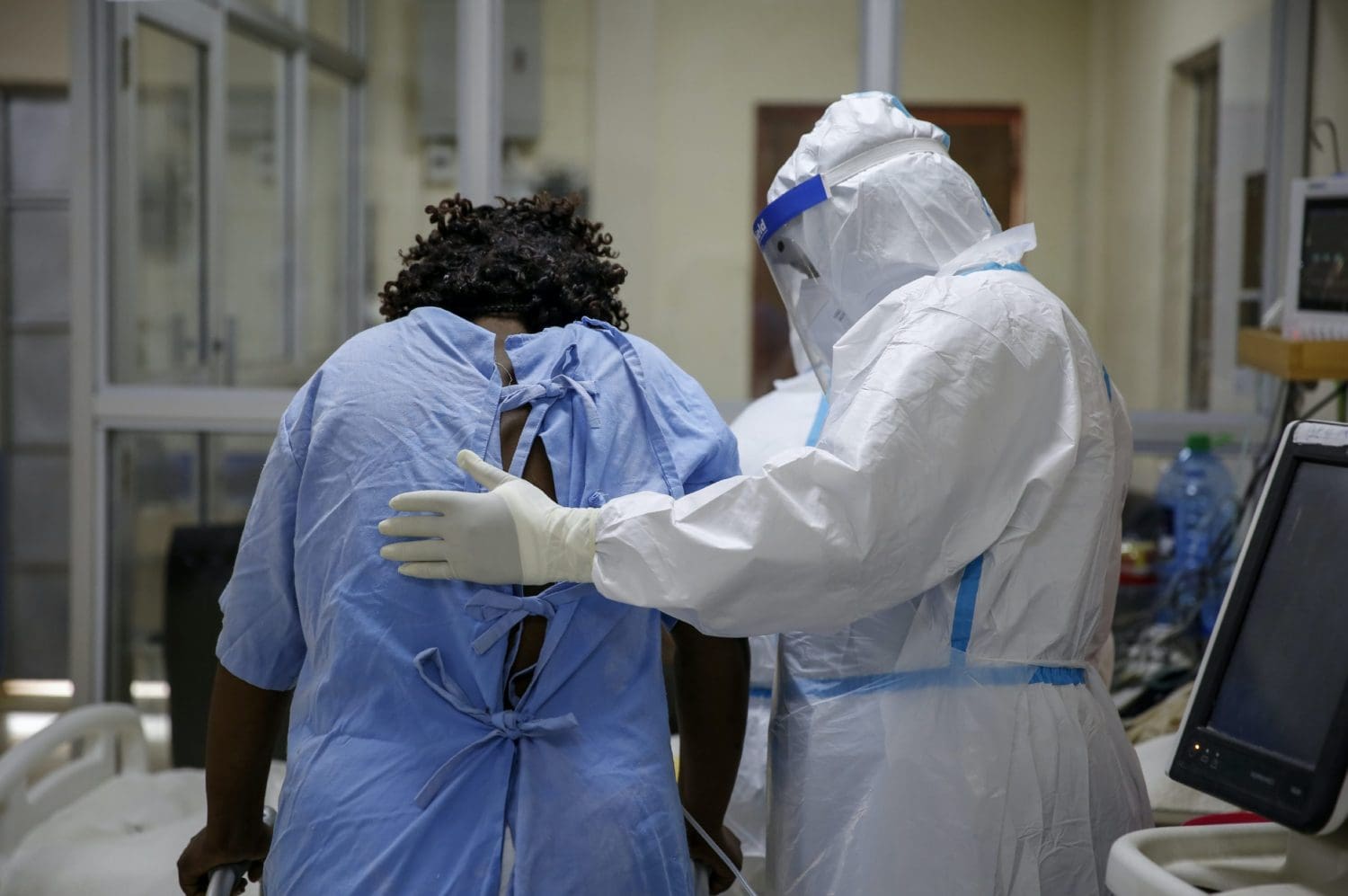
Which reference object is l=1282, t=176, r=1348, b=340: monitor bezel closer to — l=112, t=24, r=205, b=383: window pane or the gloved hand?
A: the gloved hand

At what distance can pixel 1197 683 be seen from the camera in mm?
981

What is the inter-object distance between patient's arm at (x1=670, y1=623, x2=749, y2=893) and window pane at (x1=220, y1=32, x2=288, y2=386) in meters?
1.89

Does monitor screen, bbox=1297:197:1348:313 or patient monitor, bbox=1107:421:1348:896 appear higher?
monitor screen, bbox=1297:197:1348:313

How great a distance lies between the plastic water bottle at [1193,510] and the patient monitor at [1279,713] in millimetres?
1754

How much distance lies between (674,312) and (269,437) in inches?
37.6

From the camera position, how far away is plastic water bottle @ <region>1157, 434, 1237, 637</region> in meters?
2.66

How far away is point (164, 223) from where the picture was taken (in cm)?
282

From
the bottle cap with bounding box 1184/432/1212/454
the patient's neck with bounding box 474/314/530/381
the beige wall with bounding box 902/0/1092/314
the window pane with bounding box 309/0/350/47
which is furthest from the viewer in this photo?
the window pane with bounding box 309/0/350/47

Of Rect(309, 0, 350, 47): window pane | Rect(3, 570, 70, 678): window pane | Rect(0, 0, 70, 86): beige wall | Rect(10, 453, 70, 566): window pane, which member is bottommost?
Rect(3, 570, 70, 678): window pane

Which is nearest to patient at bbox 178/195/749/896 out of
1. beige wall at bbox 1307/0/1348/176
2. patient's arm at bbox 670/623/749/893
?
patient's arm at bbox 670/623/749/893

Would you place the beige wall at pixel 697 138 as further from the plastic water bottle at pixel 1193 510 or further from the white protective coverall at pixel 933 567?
the white protective coverall at pixel 933 567

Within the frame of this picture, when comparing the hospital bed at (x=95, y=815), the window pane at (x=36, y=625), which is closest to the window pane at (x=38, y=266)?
the window pane at (x=36, y=625)

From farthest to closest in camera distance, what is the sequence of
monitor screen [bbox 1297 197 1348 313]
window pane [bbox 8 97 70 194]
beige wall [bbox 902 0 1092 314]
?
window pane [bbox 8 97 70 194]
beige wall [bbox 902 0 1092 314]
monitor screen [bbox 1297 197 1348 313]

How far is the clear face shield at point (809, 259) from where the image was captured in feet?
4.47
